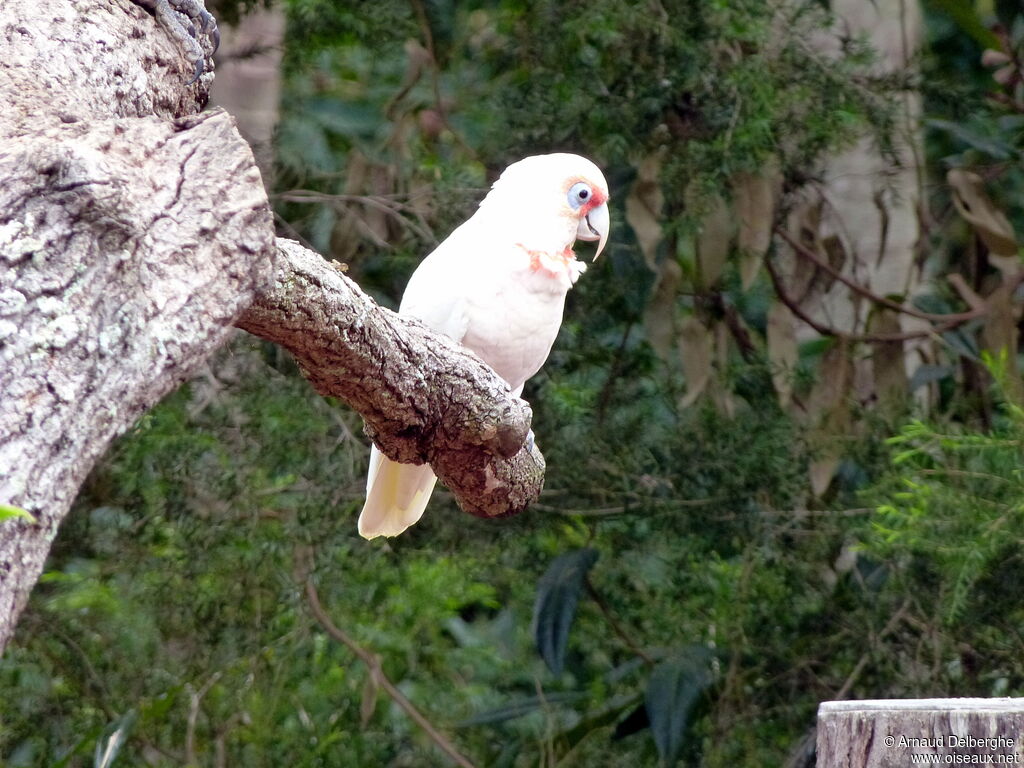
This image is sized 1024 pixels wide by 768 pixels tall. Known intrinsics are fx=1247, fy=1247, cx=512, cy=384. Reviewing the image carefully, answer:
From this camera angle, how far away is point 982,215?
9.75 ft

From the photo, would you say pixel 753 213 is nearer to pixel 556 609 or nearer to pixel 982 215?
pixel 982 215

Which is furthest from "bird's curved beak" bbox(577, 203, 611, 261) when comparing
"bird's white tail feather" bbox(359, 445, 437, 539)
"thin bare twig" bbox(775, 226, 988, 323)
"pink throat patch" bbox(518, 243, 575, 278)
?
"thin bare twig" bbox(775, 226, 988, 323)

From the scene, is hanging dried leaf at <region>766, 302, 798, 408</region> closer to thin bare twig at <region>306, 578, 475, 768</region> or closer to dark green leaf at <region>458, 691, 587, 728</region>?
dark green leaf at <region>458, 691, 587, 728</region>

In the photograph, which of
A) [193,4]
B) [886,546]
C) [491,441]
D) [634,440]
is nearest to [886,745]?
[491,441]

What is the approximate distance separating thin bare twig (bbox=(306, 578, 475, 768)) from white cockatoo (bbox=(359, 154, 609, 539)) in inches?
33.7

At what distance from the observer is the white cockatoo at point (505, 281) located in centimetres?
194

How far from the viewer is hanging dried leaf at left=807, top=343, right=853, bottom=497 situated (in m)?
2.82

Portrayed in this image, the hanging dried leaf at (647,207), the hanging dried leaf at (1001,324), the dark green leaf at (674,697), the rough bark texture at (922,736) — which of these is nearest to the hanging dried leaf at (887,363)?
the hanging dried leaf at (1001,324)

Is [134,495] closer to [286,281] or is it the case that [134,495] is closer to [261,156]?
[261,156]

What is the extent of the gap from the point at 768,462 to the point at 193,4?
6.28ft

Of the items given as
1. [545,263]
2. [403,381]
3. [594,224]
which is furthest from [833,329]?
[403,381]

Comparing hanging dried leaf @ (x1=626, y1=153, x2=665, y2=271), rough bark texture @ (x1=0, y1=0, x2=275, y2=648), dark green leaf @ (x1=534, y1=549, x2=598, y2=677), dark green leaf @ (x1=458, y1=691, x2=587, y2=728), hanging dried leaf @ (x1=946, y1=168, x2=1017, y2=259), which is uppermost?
rough bark texture @ (x1=0, y1=0, x2=275, y2=648)

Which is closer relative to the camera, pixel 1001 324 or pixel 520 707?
pixel 1001 324

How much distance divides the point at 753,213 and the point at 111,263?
2.11 metres
